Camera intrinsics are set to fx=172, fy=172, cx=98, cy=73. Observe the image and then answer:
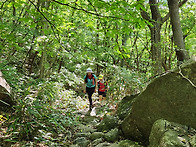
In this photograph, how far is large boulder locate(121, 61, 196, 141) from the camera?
3410mm

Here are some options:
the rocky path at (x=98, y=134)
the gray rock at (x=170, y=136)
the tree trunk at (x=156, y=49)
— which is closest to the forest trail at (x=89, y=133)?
the rocky path at (x=98, y=134)

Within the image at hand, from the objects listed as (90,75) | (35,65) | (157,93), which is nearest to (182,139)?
(157,93)

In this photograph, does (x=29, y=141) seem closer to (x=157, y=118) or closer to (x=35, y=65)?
(x=157, y=118)

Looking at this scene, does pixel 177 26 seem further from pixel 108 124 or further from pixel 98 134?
pixel 98 134

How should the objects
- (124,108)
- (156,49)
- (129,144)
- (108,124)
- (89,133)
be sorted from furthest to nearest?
(156,49), (124,108), (108,124), (89,133), (129,144)

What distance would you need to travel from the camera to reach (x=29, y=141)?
3.90m

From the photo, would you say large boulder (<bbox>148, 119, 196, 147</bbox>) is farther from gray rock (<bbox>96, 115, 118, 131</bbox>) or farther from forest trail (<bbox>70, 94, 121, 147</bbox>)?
gray rock (<bbox>96, 115, 118, 131</bbox>)

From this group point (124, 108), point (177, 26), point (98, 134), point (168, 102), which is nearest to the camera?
point (168, 102)

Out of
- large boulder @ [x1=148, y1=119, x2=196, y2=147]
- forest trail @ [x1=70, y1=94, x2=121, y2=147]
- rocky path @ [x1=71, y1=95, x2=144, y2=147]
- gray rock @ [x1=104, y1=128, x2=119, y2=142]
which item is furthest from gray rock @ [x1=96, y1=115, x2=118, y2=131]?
large boulder @ [x1=148, y1=119, x2=196, y2=147]

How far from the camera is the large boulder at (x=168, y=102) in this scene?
341 centimetres

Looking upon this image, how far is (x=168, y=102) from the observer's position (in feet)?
11.9

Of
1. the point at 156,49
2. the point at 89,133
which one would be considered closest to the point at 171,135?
the point at 89,133

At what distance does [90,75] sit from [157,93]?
13.5 feet

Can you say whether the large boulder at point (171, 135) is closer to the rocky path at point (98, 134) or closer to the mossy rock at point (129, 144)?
the mossy rock at point (129, 144)
